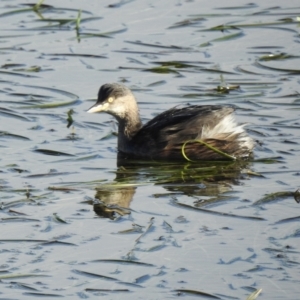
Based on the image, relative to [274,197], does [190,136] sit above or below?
above

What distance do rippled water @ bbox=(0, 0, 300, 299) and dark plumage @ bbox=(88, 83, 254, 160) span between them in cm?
18

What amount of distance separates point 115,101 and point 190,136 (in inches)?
34.6

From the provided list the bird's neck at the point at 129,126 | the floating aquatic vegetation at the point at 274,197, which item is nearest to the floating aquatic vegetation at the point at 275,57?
the bird's neck at the point at 129,126

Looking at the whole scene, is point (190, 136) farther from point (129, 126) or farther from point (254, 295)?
point (254, 295)

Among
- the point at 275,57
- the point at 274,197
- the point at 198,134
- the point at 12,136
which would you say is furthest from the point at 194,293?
the point at 275,57

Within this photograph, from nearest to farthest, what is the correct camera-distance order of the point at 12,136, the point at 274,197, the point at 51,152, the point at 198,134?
the point at 274,197, the point at 51,152, the point at 198,134, the point at 12,136

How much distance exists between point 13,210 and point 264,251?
1.98 m

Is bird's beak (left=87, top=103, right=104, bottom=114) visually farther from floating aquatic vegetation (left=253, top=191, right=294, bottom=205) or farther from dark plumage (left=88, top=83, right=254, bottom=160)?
floating aquatic vegetation (left=253, top=191, right=294, bottom=205)

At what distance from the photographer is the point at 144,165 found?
1076 centimetres

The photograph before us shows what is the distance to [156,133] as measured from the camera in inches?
435

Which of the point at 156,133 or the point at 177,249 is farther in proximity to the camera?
the point at 156,133

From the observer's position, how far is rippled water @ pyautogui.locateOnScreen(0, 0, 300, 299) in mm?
7535

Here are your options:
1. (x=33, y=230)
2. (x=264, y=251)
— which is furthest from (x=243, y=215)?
(x=33, y=230)

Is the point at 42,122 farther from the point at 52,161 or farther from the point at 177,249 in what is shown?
the point at 177,249
